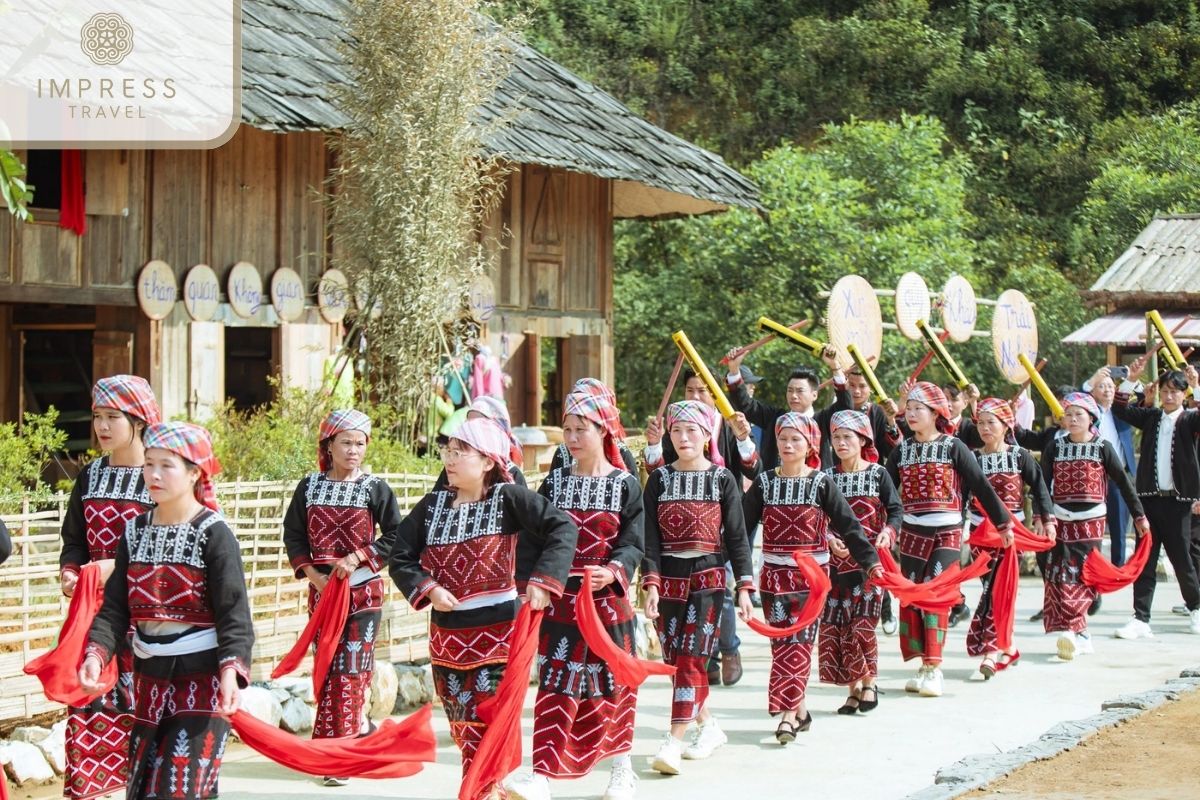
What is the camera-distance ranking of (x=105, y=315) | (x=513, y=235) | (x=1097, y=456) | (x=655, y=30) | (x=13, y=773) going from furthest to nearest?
(x=655, y=30)
(x=513, y=235)
(x=105, y=315)
(x=1097, y=456)
(x=13, y=773)

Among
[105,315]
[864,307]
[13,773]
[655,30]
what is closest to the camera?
[13,773]

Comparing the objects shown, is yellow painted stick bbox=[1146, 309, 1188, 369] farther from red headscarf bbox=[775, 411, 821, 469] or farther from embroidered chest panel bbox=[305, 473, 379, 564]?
embroidered chest panel bbox=[305, 473, 379, 564]

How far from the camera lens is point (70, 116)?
12.3 meters

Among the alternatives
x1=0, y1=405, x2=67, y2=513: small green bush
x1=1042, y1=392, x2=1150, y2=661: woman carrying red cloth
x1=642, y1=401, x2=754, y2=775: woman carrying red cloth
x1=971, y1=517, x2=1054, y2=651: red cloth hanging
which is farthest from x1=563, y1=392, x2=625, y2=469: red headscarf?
x1=1042, y1=392, x2=1150, y2=661: woman carrying red cloth

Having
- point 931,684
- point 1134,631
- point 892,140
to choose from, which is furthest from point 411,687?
point 892,140

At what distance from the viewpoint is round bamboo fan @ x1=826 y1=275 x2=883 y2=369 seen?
11734 mm

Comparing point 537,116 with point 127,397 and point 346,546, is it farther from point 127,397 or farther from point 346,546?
point 127,397

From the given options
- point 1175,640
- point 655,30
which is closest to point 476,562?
point 1175,640

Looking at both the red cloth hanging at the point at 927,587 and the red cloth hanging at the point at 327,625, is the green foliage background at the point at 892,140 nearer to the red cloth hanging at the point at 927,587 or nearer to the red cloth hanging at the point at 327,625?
the red cloth hanging at the point at 927,587

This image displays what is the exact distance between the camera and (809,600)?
25.8 feet

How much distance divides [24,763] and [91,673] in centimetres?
224

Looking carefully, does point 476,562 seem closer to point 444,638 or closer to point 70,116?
point 444,638

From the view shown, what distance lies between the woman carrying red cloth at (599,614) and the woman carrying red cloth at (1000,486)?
152 inches

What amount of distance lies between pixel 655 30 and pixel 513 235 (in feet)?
48.9
